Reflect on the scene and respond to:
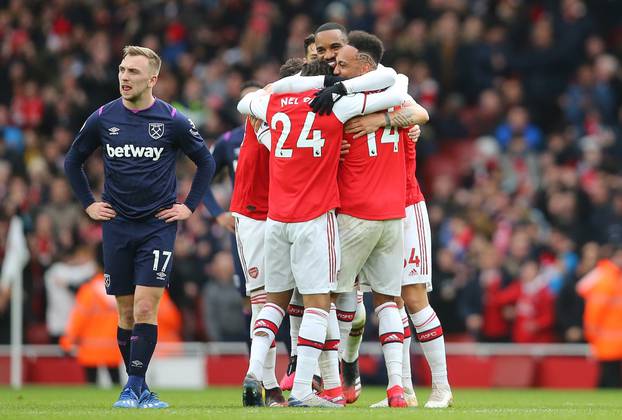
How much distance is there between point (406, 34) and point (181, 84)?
4037 mm

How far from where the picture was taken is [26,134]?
23.7m

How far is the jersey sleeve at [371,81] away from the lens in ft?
34.1

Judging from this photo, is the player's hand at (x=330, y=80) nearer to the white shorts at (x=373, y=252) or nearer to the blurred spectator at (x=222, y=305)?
the white shorts at (x=373, y=252)

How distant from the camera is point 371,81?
10430mm

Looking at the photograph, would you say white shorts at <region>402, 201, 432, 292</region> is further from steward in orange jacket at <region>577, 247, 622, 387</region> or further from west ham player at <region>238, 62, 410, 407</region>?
steward in orange jacket at <region>577, 247, 622, 387</region>

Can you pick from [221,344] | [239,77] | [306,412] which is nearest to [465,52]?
[239,77]

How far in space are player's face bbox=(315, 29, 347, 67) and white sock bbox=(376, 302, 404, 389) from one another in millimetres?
2082

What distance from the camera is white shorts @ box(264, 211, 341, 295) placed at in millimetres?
10234

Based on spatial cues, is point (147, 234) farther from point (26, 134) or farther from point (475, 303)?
point (26, 134)

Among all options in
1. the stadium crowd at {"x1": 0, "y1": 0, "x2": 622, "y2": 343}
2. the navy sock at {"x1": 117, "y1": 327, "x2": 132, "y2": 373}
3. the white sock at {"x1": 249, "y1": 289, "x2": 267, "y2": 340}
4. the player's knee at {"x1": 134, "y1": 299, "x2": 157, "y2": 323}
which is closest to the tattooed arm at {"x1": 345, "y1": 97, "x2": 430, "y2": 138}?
the white sock at {"x1": 249, "y1": 289, "x2": 267, "y2": 340}

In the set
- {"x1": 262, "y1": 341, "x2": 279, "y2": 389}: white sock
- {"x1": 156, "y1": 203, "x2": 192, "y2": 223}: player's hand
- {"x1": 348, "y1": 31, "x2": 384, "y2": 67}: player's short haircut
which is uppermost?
{"x1": 348, "y1": 31, "x2": 384, "y2": 67}: player's short haircut

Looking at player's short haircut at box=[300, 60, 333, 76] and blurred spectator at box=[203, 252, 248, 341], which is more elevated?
player's short haircut at box=[300, 60, 333, 76]

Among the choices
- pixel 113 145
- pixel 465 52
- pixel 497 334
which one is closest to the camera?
pixel 113 145

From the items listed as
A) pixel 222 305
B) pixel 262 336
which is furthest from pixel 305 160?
pixel 222 305
